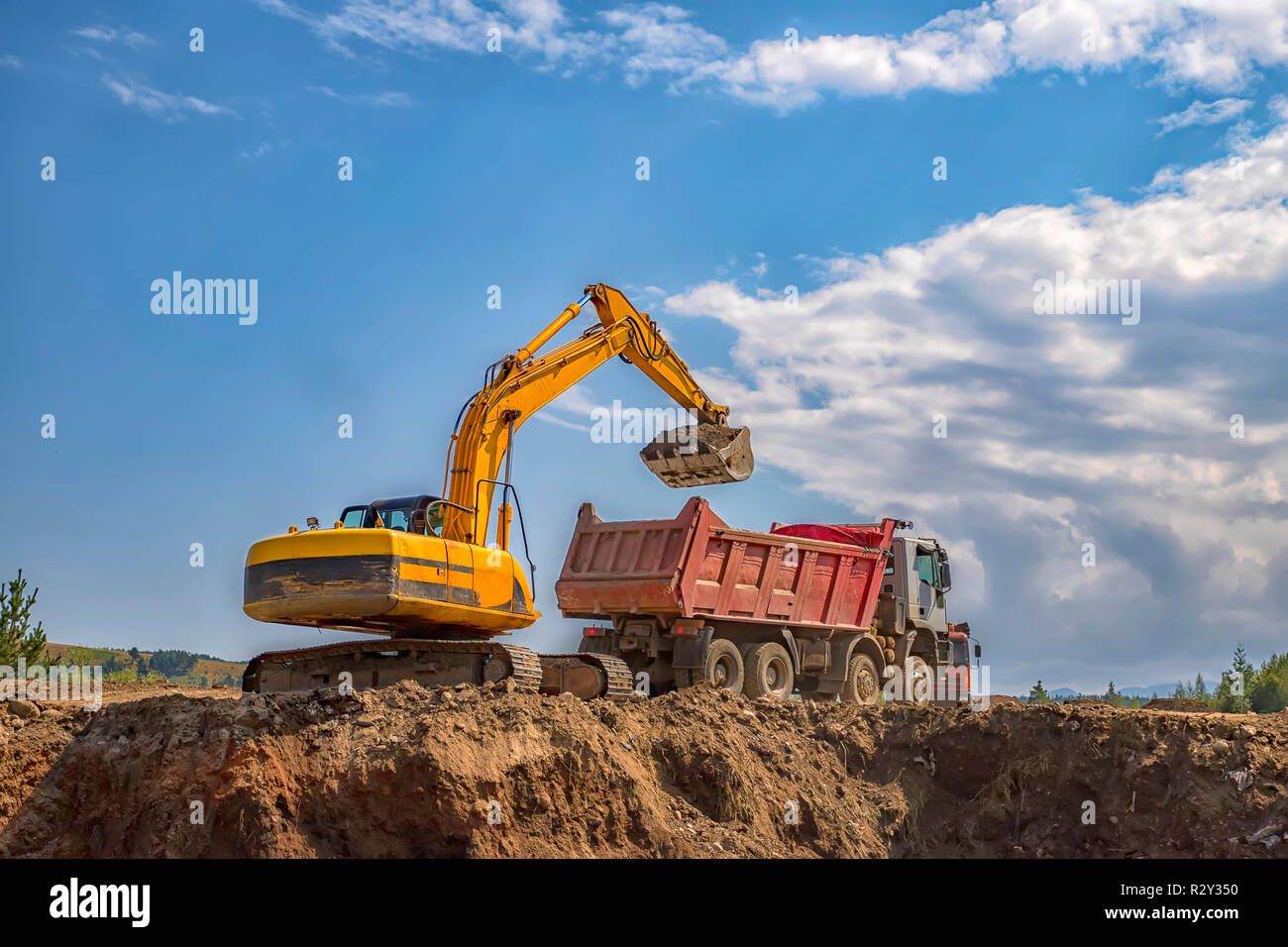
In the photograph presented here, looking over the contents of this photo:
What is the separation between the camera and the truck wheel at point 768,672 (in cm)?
1705

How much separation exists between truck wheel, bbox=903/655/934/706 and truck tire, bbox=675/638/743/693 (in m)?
5.15

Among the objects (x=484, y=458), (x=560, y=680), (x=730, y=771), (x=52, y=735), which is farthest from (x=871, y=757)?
(x=52, y=735)

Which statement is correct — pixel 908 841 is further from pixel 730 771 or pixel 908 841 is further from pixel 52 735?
pixel 52 735

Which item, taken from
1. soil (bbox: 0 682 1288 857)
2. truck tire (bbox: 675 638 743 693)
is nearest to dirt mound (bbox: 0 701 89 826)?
soil (bbox: 0 682 1288 857)

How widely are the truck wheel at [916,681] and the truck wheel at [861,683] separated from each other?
115cm

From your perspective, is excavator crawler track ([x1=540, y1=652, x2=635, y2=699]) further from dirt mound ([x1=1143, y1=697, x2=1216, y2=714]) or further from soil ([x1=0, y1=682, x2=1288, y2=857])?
dirt mound ([x1=1143, y1=697, x2=1216, y2=714])

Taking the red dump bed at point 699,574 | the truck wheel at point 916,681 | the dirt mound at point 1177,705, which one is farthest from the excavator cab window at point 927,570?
the dirt mound at point 1177,705

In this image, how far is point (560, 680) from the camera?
1425 cm

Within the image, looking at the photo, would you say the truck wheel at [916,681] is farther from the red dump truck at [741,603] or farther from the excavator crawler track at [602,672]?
the excavator crawler track at [602,672]

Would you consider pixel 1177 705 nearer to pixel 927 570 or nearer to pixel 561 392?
pixel 927 570

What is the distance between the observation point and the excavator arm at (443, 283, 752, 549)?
14094 mm

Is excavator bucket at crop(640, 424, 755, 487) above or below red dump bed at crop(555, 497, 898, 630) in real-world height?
above

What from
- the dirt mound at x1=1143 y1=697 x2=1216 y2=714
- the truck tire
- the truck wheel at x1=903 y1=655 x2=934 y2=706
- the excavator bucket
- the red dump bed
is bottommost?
the dirt mound at x1=1143 y1=697 x2=1216 y2=714
